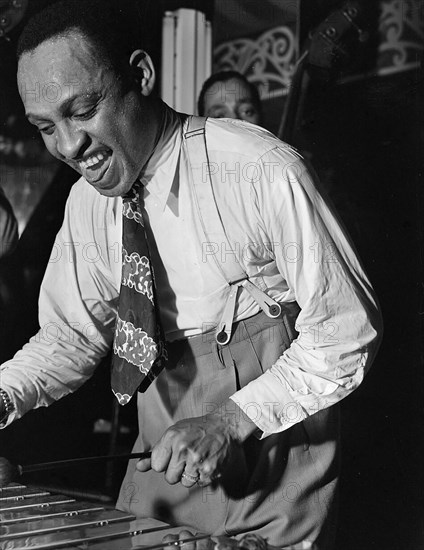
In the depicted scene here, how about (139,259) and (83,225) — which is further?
(83,225)

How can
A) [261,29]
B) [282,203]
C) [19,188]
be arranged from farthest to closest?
[261,29], [19,188], [282,203]

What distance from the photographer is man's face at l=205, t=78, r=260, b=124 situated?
182 centimetres

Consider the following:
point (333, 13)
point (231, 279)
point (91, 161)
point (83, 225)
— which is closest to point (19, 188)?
point (83, 225)

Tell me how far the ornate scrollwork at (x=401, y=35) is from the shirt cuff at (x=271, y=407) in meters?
1.05

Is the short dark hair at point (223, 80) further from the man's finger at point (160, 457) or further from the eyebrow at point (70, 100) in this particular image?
the man's finger at point (160, 457)

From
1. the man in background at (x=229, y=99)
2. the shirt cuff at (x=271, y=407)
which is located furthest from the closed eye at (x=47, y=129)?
the man in background at (x=229, y=99)

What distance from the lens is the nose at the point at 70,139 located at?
1.12 m

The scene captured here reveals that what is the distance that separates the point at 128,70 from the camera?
1151mm

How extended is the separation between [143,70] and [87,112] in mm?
123

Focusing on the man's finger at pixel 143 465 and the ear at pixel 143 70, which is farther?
the ear at pixel 143 70

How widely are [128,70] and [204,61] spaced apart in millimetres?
837

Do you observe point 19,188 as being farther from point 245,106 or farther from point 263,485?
point 263,485

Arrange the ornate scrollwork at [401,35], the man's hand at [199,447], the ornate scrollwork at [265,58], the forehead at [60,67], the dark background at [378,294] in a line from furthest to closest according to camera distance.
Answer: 1. the ornate scrollwork at [265,58]
2. the ornate scrollwork at [401,35]
3. the dark background at [378,294]
4. the forehead at [60,67]
5. the man's hand at [199,447]

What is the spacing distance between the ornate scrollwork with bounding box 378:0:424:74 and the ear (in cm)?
82
